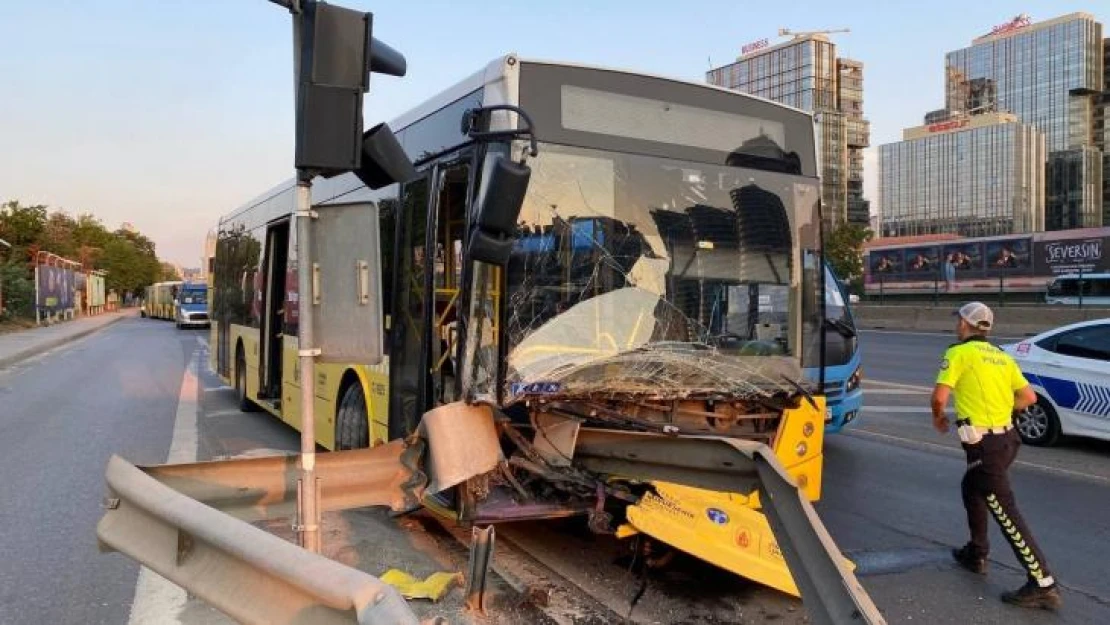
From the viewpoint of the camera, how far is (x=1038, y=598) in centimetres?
485

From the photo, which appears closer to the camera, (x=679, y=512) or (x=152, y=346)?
(x=679, y=512)

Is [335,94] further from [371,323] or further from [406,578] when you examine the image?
[406,578]

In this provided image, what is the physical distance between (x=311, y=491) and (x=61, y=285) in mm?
49746

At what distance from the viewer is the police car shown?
9.14 metres

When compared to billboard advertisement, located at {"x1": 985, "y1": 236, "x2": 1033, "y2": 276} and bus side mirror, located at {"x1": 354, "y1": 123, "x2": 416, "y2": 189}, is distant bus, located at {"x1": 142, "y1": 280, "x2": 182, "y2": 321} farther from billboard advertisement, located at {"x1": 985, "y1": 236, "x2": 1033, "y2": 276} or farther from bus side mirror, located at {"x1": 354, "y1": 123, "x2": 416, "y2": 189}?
bus side mirror, located at {"x1": 354, "y1": 123, "x2": 416, "y2": 189}

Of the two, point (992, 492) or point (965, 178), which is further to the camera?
point (965, 178)

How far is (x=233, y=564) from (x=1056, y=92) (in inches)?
4160

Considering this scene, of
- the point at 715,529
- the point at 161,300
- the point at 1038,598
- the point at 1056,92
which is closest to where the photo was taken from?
the point at 715,529

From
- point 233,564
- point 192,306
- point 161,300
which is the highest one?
point 161,300

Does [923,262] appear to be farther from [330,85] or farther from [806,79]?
[330,85]

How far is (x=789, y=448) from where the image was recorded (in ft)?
17.5

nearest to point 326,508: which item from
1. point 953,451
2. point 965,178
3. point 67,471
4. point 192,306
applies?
point 67,471

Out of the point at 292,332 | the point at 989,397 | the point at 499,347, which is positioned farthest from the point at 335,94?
the point at 292,332

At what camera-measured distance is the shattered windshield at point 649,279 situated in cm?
489
